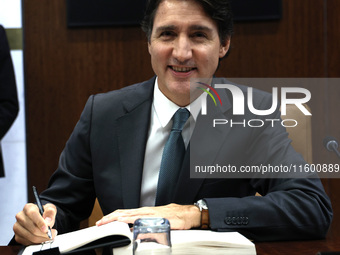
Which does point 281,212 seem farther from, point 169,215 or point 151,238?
point 151,238

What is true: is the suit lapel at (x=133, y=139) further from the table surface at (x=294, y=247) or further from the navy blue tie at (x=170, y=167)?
the table surface at (x=294, y=247)

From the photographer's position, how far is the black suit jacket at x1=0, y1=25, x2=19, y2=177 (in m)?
3.52

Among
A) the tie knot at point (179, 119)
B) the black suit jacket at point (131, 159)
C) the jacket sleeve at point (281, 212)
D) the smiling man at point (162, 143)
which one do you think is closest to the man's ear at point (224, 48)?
the smiling man at point (162, 143)

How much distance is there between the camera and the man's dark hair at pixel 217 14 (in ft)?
6.05

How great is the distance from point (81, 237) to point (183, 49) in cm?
83

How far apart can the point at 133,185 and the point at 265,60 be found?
2286 millimetres

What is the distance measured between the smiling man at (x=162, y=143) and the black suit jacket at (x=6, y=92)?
1706mm

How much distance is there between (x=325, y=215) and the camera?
1634mm

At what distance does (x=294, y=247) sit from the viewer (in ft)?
4.64

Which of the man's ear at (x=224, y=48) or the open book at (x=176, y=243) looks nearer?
the open book at (x=176, y=243)

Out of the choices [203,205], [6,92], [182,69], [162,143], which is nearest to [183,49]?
[182,69]

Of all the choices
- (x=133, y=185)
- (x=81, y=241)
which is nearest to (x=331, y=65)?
(x=133, y=185)

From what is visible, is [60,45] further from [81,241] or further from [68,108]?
[81,241]

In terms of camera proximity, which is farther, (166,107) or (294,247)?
(166,107)
